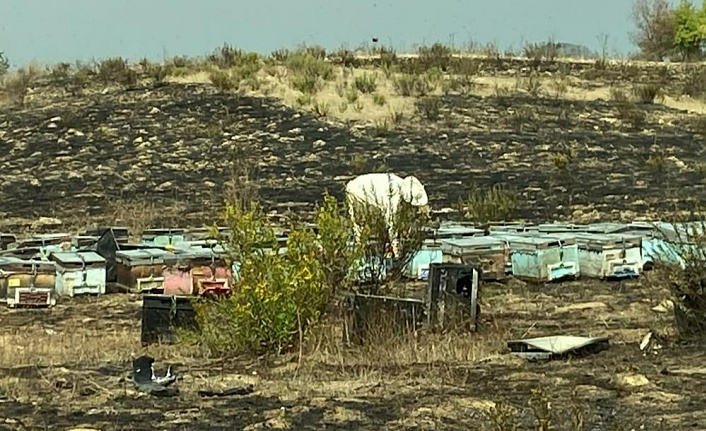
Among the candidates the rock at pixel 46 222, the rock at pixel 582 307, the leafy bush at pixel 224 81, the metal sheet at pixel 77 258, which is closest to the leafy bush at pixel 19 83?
the leafy bush at pixel 224 81

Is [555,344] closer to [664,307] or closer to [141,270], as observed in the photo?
[664,307]

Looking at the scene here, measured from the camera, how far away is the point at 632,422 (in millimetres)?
6371

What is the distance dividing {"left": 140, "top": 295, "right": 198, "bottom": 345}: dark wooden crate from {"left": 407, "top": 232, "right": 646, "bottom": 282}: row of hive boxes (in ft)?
14.0

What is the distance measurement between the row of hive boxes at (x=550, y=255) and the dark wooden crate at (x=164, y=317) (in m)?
4.27

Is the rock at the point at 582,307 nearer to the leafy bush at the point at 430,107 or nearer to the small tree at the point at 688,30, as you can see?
the leafy bush at the point at 430,107

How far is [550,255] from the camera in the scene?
13.9m

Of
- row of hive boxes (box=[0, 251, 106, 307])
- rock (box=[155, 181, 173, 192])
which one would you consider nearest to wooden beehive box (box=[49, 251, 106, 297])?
row of hive boxes (box=[0, 251, 106, 307])

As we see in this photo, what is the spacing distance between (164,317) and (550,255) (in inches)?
220

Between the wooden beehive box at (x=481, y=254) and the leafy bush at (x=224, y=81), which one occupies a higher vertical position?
the leafy bush at (x=224, y=81)

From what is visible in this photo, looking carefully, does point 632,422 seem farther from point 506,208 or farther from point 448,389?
point 506,208

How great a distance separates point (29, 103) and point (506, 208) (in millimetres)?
16226

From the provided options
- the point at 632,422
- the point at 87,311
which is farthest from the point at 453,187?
the point at 632,422

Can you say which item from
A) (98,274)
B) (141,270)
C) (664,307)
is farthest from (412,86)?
(664,307)

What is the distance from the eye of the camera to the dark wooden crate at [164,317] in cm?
999
